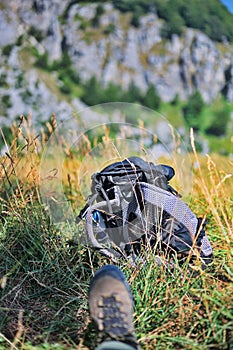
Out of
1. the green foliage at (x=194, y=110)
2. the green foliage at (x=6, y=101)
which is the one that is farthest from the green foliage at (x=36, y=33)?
the green foliage at (x=6, y=101)

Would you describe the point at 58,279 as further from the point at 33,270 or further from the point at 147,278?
the point at 147,278

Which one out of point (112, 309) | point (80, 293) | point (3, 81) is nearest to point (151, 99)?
point (3, 81)

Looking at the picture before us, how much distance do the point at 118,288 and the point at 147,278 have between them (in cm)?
41

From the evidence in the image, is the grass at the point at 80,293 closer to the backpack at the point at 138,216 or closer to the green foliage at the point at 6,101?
the backpack at the point at 138,216

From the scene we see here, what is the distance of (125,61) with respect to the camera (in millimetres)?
58688

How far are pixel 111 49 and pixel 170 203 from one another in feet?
200

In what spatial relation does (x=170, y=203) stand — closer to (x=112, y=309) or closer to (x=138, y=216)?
(x=138, y=216)

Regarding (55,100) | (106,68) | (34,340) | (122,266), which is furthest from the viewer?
(106,68)

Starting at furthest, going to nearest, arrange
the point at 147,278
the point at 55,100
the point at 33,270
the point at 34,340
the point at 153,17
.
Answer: the point at 153,17 < the point at 55,100 < the point at 33,270 < the point at 147,278 < the point at 34,340

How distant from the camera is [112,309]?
4.58ft

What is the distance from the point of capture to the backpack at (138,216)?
2033 mm

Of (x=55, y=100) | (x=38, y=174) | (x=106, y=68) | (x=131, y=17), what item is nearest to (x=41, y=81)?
(x=55, y=100)

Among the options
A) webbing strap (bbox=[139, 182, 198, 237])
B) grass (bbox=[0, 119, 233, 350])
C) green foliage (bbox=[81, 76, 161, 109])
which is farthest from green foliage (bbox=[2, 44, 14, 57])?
webbing strap (bbox=[139, 182, 198, 237])

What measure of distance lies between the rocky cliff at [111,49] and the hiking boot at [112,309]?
157 ft
